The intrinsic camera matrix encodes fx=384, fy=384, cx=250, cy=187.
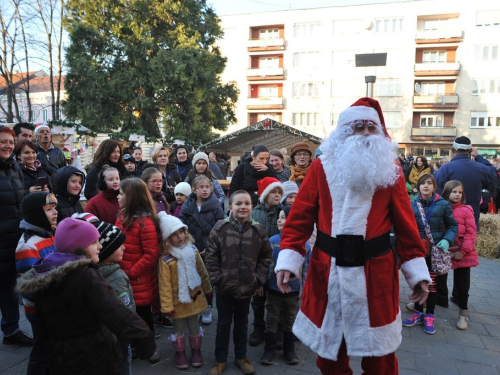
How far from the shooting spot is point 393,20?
36969mm

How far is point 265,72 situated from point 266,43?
301cm

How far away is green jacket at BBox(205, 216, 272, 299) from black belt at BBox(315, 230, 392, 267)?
1198mm

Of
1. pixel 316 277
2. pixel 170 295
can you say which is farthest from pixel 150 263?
pixel 316 277

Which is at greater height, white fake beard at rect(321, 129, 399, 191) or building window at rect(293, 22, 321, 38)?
building window at rect(293, 22, 321, 38)

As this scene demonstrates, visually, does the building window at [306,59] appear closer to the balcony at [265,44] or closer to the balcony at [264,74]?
the balcony at [264,74]

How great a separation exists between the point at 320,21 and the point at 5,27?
2812 cm

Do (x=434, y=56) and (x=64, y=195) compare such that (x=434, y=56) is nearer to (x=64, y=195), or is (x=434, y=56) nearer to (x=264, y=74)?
(x=264, y=74)

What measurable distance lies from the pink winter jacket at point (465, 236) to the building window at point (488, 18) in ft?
128

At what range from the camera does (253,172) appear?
18.0 ft

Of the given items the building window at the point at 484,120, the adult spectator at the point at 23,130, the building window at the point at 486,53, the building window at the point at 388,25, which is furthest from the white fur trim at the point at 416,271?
the building window at the point at 486,53

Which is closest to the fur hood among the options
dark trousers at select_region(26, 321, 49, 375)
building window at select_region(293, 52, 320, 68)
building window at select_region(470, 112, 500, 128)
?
dark trousers at select_region(26, 321, 49, 375)

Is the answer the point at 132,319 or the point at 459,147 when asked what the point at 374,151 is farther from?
the point at 459,147

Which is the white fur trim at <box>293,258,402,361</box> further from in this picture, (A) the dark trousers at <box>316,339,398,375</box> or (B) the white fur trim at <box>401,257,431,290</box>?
(B) the white fur trim at <box>401,257,431,290</box>

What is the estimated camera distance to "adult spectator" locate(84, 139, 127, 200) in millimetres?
5016
